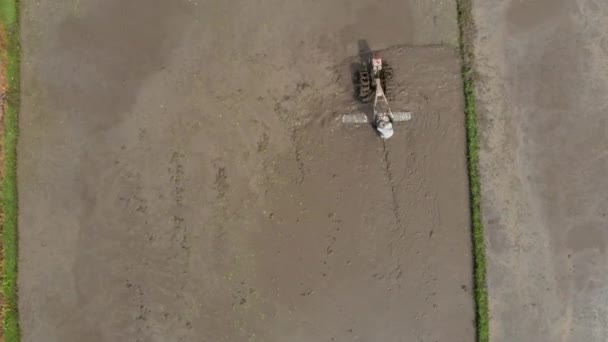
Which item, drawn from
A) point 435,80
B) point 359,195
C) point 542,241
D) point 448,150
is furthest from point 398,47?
point 542,241

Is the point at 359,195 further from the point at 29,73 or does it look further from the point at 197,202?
the point at 29,73

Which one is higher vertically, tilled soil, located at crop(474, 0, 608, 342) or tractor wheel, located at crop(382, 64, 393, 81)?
tractor wheel, located at crop(382, 64, 393, 81)

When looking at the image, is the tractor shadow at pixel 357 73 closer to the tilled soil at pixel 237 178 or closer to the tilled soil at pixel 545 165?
the tilled soil at pixel 237 178

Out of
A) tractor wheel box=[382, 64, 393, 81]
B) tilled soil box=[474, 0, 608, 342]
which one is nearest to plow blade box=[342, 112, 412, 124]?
tractor wheel box=[382, 64, 393, 81]

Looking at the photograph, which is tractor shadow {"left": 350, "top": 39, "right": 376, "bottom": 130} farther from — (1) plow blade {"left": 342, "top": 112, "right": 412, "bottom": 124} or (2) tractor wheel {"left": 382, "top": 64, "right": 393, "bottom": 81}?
(2) tractor wheel {"left": 382, "top": 64, "right": 393, "bottom": 81}

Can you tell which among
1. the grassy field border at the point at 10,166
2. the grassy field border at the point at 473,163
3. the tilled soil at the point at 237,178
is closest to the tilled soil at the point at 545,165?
the grassy field border at the point at 473,163
